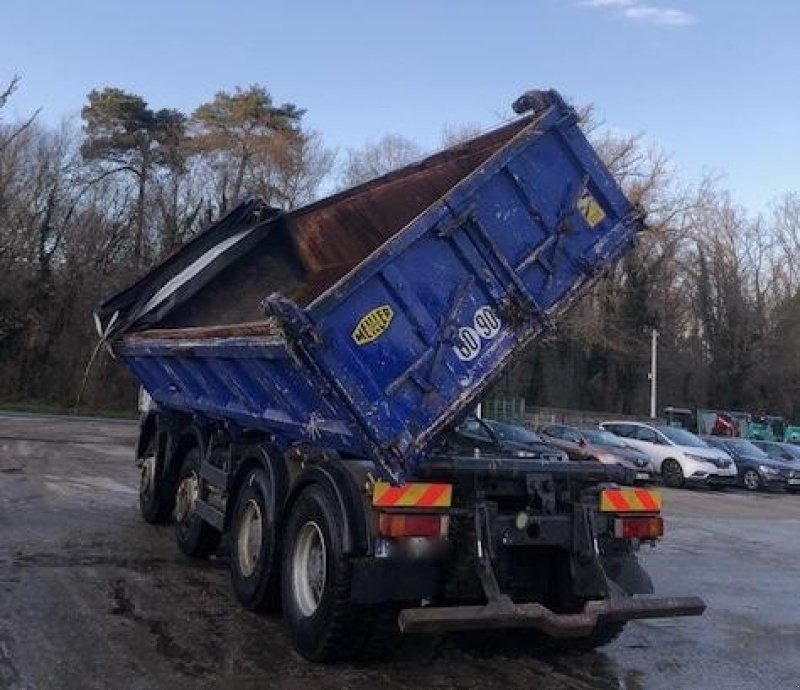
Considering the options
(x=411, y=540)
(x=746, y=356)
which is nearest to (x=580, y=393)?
(x=746, y=356)

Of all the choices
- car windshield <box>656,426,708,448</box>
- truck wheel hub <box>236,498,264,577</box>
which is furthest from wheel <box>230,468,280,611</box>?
car windshield <box>656,426,708,448</box>

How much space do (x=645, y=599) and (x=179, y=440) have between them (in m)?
5.95

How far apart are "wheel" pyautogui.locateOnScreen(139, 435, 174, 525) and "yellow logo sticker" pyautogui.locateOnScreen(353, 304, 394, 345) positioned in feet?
18.9

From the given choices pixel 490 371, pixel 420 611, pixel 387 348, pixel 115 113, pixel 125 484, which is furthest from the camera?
pixel 115 113

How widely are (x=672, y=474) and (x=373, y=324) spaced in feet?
72.7

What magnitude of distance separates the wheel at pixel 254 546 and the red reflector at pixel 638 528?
2423 millimetres


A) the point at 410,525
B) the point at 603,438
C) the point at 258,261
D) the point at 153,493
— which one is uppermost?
the point at 258,261

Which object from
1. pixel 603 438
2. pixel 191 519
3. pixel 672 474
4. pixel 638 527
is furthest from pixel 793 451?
pixel 638 527

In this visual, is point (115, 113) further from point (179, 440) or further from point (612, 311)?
point (179, 440)

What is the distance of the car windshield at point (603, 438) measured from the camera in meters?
Answer: 26.0

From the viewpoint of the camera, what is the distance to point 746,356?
62969mm

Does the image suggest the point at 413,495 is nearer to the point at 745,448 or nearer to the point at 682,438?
the point at 682,438

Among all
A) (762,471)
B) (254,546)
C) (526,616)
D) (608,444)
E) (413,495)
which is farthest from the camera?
(762,471)

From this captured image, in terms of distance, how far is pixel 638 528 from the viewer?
6676 millimetres
